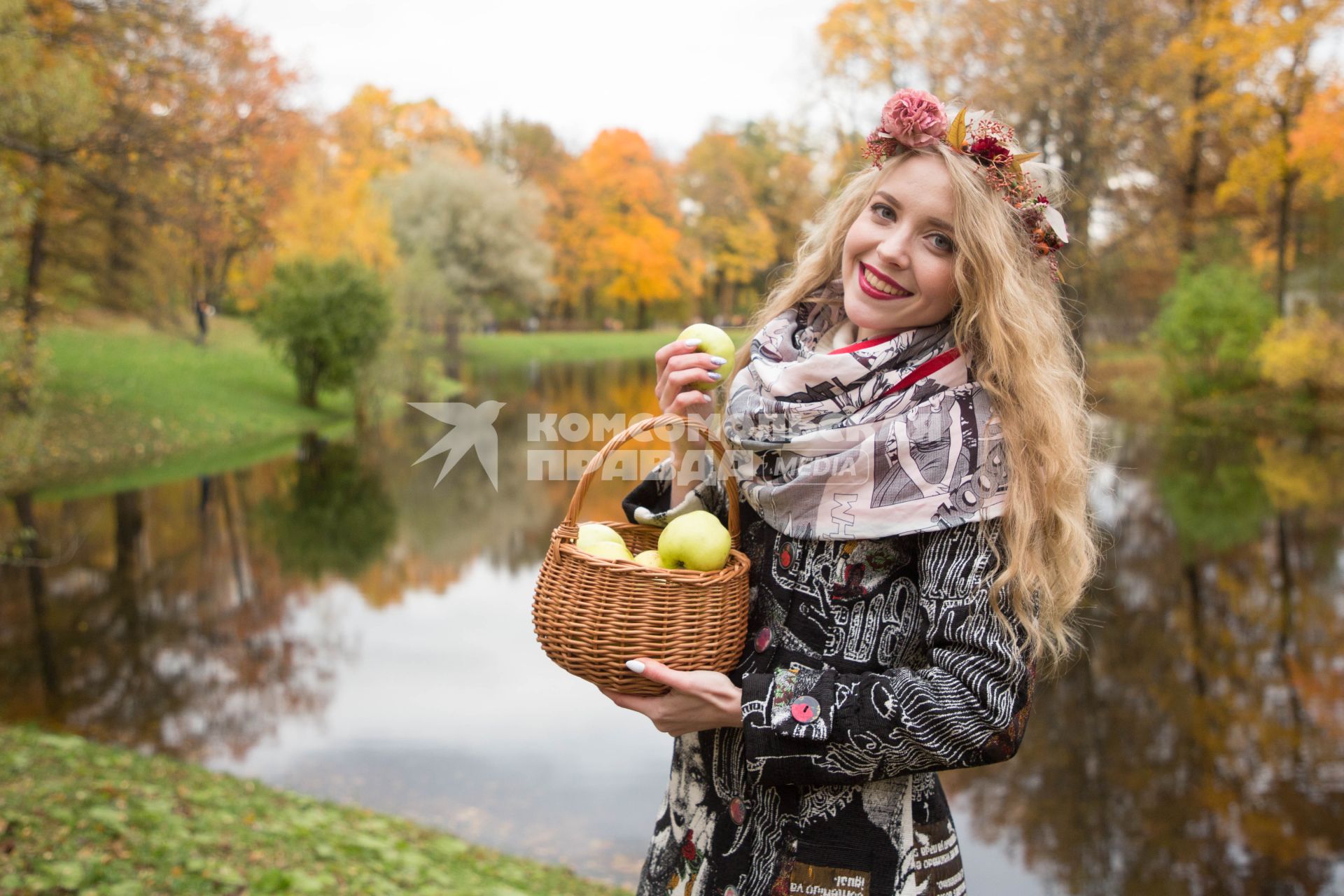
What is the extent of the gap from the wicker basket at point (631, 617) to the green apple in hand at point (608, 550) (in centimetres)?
4

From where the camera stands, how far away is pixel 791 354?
1729 millimetres

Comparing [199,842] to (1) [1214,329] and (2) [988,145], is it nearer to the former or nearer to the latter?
(2) [988,145]

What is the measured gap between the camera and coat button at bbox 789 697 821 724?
4.71ft

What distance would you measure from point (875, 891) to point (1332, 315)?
22.1 m

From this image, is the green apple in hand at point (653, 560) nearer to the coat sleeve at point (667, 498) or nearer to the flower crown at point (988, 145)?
the coat sleeve at point (667, 498)

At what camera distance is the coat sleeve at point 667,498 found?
1.88m

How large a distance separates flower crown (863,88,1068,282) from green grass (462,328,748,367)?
33789 millimetres

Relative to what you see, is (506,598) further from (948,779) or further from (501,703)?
(948,779)

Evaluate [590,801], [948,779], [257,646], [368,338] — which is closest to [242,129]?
[257,646]

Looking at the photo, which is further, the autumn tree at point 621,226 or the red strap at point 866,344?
the autumn tree at point 621,226

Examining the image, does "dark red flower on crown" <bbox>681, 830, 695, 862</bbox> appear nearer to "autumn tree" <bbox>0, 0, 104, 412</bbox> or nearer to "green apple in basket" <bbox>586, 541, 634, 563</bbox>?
"green apple in basket" <bbox>586, 541, 634, 563</bbox>

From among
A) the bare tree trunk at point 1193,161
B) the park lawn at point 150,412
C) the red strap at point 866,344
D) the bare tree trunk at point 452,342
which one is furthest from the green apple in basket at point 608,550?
the bare tree trunk at point 452,342

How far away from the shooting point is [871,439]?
1506mm

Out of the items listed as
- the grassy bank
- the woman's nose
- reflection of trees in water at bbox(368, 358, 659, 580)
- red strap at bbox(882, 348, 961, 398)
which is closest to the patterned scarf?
red strap at bbox(882, 348, 961, 398)
